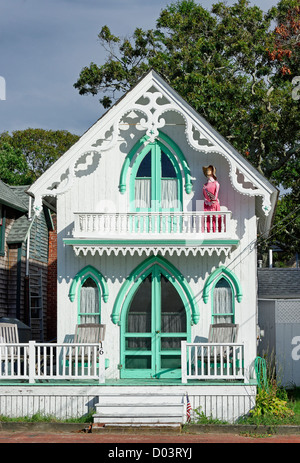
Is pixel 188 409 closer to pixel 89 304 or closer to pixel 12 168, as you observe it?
pixel 89 304

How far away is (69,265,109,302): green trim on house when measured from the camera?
16.5 m

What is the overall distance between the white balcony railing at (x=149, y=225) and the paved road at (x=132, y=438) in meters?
4.59

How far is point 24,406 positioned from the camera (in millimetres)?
15031

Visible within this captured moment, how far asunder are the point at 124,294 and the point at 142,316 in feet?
2.28

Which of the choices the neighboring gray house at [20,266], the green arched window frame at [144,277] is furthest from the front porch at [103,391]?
the neighboring gray house at [20,266]

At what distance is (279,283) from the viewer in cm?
2214

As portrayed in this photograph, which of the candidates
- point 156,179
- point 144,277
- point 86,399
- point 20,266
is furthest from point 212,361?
point 20,266

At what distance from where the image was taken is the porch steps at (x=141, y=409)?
14.0m

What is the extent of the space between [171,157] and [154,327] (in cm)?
423

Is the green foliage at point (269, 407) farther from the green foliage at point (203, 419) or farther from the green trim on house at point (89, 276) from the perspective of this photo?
the green trim on house at point (89, 276)

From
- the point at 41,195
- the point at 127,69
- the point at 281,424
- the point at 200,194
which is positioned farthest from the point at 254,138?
the point at 281,424

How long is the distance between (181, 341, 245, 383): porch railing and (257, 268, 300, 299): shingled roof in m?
5.29

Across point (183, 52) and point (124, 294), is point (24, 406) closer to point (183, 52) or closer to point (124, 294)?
point (124, 294)

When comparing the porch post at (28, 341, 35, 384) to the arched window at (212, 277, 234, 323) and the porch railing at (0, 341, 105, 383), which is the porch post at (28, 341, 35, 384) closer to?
the porch railing at (0, 341, 105, 383)
